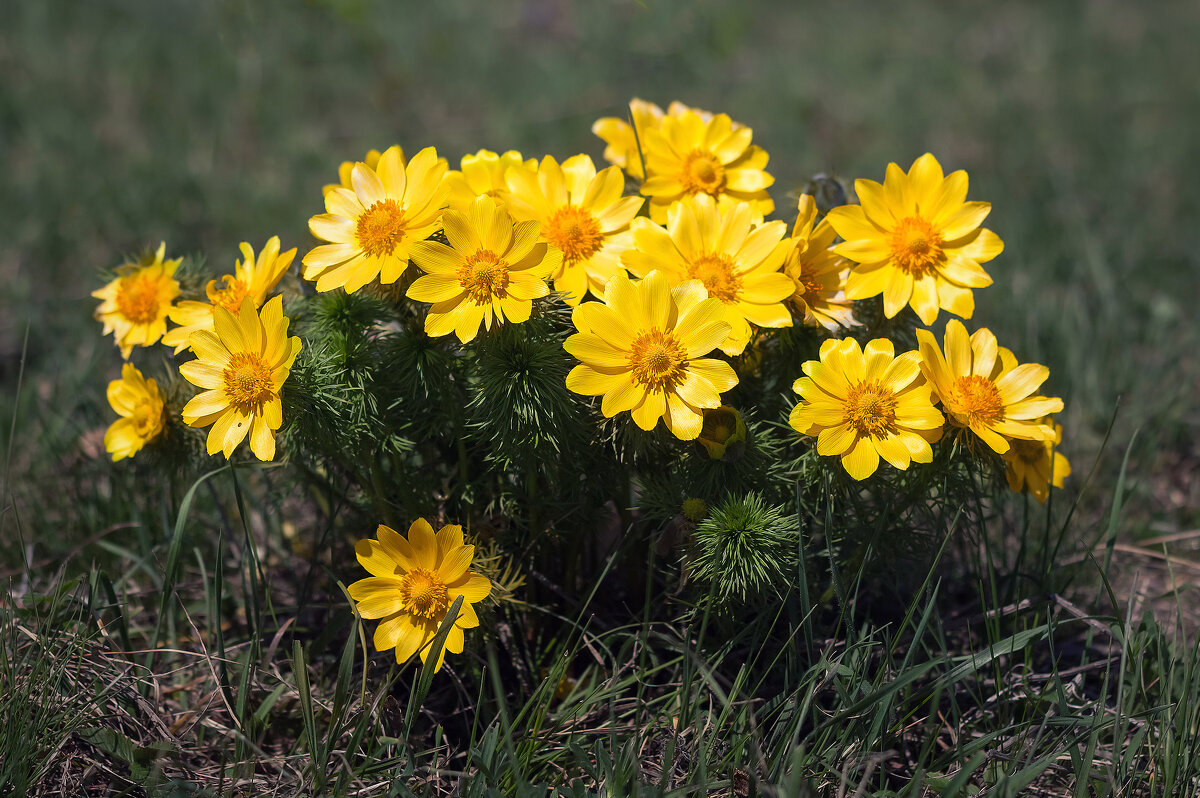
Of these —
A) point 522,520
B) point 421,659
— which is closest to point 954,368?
point 522,520

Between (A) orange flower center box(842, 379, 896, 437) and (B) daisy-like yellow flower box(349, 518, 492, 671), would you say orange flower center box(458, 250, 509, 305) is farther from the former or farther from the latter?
(A) orange flower center box(842, 379, 896, 437)

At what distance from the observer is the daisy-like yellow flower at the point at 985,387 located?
1513 millimetres

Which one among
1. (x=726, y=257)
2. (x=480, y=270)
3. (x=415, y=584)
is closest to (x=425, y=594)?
(x=415, y=584)

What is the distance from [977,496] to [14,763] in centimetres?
176

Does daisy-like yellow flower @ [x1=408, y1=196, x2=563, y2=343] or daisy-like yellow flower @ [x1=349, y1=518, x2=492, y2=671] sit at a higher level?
daisy-like yellow flower @ [x1=408, y1=196, x2=563, y2=343]

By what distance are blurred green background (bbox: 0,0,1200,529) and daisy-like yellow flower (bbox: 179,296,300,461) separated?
1.21 meters

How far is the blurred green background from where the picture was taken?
3.12m

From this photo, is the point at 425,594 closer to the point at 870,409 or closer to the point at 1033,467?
the point at 870,409

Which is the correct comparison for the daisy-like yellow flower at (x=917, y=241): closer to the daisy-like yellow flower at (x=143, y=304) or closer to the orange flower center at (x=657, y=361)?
the orange flower center at (x=657, y=361)

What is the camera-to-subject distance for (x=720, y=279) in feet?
5.13

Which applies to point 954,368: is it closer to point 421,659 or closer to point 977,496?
point 977,496

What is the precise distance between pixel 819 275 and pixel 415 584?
946 millimetres

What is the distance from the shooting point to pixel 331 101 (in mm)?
5449

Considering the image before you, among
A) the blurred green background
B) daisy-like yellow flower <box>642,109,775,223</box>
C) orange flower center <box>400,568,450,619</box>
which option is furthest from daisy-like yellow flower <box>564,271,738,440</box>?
the blurred green background
